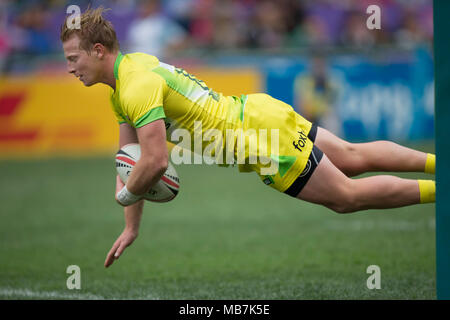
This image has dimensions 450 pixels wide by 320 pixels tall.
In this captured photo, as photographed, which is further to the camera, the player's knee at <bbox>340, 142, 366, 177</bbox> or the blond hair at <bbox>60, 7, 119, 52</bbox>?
the player's knee at <bbox>340, 142, 366, 177</bbox>

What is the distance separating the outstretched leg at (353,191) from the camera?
5043 mm

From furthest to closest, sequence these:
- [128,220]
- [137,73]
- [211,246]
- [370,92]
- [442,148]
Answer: [370,92] → [211,246] → [128,220] → [137,73] → [442,148]

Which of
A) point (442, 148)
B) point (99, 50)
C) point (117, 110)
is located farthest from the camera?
point (117, 110)

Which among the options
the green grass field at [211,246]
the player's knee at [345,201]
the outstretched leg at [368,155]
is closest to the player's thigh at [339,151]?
the outstretched leg at [368,155]

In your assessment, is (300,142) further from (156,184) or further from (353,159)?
(156,184)

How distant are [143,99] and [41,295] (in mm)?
2034

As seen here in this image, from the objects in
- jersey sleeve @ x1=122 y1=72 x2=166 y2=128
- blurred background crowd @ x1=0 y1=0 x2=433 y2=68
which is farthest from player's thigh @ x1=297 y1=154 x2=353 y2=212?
blurred background crowd @ x1=0 y1=0 x2=433 y2=68

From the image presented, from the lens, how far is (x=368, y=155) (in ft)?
17.7

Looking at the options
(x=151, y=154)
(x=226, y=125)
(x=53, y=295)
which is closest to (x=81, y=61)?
(x=151, y=154)

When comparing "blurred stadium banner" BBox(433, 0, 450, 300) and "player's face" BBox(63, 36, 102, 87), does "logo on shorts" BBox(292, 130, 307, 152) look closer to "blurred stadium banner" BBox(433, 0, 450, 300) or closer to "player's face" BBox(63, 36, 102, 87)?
"blurred stadium banner" BBox(433, 0, 450, 300)

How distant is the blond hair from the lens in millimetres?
4934

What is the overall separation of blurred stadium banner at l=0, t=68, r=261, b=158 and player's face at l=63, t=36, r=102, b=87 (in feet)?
31.6

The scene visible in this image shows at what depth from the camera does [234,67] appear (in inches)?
600
